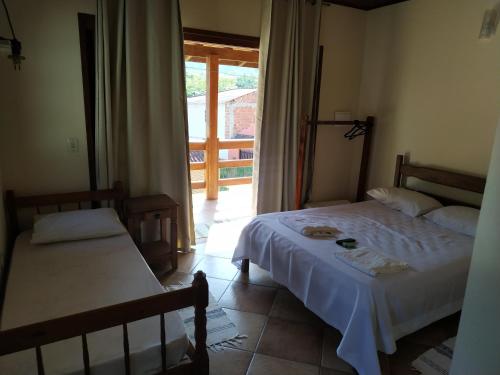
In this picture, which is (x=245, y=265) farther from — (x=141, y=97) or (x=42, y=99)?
(x=42, y=99)

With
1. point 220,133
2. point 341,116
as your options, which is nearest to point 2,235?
point 220,133

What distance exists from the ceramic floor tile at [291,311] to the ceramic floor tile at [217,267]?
0.52m

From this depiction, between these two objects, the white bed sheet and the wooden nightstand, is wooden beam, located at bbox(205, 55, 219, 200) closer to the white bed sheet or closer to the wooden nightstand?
the wooden nightstand

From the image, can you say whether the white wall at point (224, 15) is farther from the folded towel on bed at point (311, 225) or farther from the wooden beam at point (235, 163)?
the wooden beam at point (235, 163)

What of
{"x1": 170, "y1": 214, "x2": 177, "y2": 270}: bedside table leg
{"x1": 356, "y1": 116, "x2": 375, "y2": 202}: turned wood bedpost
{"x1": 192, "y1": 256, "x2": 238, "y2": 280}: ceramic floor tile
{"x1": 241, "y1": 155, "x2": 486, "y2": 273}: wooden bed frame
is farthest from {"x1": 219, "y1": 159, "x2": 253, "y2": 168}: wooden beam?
{"x1": 241, "y1": 155, "x2": 486, "y2": 273}: wooden bed frame

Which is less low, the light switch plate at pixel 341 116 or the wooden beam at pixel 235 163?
the light switch plate at pixel 341 116

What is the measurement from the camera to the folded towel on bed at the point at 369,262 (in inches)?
78.5

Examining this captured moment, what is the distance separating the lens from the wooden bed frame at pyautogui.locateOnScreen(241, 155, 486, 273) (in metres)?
2.96

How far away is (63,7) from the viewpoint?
2.63 metres

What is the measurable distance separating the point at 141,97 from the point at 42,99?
0.75 meters

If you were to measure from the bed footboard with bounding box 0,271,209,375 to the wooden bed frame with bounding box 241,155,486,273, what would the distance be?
1531mm

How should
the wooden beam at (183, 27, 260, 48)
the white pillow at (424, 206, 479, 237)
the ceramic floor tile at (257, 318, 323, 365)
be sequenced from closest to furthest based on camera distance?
the ceramic floor tile at (257, 318, 323, 365) < the white pillow at (424, 206, 479, 237) < the wooden beam at (183, 27, 260, 48)

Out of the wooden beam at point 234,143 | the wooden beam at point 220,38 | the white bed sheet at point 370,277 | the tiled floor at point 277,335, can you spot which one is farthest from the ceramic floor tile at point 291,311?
the wooden beam at point 234,143

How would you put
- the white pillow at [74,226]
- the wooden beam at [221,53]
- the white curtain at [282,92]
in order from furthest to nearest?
1. the wooden beam at [221,53]
2. the white curtain at [282,92]
3. the white pillow at [74,226]
